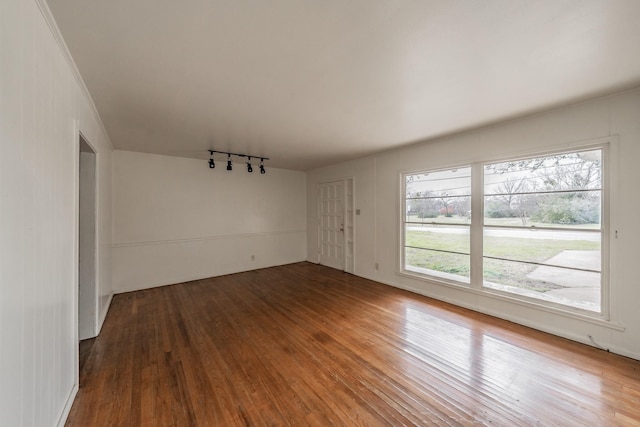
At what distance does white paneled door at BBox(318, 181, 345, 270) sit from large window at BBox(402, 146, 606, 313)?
1.92 m

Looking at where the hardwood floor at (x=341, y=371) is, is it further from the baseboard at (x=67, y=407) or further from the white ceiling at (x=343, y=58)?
the white ceiling at (x=343, y=58)

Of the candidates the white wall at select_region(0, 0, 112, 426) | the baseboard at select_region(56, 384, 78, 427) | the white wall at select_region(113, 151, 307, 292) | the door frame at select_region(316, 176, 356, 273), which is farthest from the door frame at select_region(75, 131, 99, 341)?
the door frame at select_region(316, 176, 356, 273)

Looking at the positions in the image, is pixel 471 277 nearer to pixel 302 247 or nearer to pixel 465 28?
pixel 465 28

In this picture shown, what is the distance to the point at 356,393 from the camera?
1798mm

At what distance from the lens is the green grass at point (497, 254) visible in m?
2.75

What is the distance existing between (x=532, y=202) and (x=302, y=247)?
16.0ft

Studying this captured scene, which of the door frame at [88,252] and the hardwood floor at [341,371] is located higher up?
the door frame at [88,252]

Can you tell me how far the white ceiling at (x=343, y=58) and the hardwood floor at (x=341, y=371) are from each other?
8.08 feet

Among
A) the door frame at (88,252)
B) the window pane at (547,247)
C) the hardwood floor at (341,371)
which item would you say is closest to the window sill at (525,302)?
the hardwood floor at (341,371)

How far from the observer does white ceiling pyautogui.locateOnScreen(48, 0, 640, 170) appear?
1.30m

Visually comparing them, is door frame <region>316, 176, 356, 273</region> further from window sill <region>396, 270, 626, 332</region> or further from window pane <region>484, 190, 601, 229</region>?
window pane <region>484, 190, 601, 229</region>

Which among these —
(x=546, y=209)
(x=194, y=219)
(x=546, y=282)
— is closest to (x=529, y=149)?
(x=546, y=209)

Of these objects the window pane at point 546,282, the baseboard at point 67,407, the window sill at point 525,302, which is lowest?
the baseboard at point 67,407

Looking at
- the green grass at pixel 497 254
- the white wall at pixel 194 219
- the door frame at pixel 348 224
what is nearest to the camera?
the green grass at pixel 497 254
